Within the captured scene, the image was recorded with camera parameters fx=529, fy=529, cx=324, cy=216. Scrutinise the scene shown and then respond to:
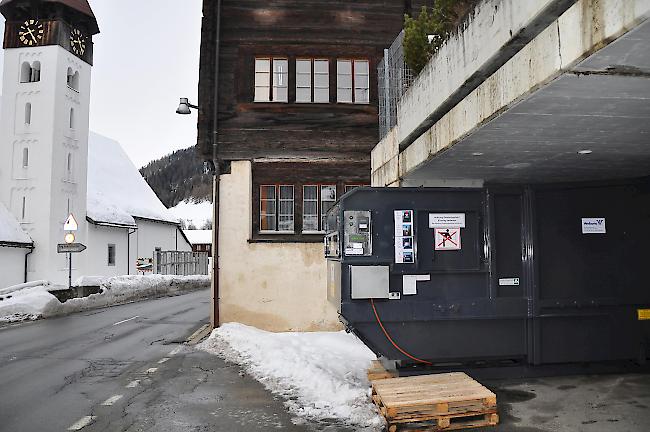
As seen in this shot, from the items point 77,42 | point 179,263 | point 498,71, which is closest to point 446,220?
point 498,71

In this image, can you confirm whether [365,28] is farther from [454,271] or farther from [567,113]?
[567,113]

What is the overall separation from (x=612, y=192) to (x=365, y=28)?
9.39 meters

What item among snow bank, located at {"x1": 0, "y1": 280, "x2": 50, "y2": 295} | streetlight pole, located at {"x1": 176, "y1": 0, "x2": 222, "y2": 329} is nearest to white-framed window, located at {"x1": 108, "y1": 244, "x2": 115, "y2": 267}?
snow bank, located at {"x1": 0, "y1": 280, "x2": 50, "y2": 295}

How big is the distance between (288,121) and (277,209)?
2.53 meters

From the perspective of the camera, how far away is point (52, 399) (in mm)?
8047

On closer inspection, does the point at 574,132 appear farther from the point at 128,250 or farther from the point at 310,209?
the point at 128,250

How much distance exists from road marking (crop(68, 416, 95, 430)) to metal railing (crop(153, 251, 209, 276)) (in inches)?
1208

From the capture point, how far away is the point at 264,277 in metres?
14.4

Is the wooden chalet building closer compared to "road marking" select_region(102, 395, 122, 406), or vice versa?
"road marking" select_region(102, 395, 122, 406)

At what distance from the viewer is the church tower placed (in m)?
36.0

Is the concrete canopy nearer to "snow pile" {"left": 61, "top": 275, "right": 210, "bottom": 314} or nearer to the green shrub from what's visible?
the green shrub

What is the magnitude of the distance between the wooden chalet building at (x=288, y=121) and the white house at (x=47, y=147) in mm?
24512

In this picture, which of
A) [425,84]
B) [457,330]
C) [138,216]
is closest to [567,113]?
[425,84]

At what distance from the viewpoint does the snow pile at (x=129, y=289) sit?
77.4 feet
